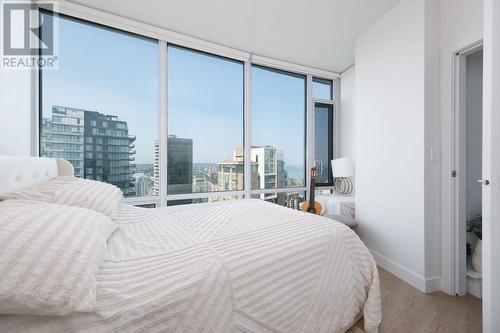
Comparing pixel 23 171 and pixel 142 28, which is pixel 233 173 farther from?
pixel 23 171

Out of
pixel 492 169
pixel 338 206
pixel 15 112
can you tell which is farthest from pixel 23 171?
pixel 338 206

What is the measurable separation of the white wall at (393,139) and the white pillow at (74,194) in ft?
8.05

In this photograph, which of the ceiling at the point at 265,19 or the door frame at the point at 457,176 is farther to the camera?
the ceiling at the point at 265,19

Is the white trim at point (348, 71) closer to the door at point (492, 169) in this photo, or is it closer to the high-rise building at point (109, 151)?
the door at point (492, 169)

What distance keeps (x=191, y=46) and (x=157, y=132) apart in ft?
3.77

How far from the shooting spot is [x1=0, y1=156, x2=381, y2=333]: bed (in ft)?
2.37

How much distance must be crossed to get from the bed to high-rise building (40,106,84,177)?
25.5 inches

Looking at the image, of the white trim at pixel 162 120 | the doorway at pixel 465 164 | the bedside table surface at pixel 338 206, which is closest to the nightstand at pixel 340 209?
the bedside table surface at pixel 338 206

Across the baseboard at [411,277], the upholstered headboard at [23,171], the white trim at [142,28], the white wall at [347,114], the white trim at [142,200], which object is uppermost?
the white trim at [142,28]

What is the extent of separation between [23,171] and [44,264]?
1018mm

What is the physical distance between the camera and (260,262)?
3.26 feet

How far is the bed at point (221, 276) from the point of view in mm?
724

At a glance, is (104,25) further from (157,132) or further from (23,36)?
(157,132)

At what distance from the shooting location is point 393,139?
2.20m
